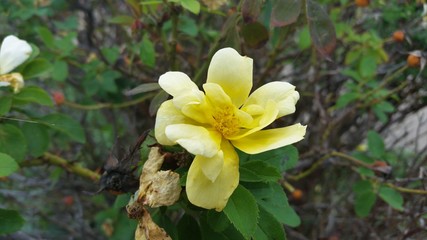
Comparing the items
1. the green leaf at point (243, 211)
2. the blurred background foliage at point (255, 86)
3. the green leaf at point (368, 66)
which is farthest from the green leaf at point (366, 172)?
the green leaf at point (243, 211)

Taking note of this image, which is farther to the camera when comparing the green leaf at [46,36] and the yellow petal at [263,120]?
the green leaf at [46,36]

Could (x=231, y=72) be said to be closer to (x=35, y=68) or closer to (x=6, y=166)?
(x=6, y=166)

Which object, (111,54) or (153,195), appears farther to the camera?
(111,54)

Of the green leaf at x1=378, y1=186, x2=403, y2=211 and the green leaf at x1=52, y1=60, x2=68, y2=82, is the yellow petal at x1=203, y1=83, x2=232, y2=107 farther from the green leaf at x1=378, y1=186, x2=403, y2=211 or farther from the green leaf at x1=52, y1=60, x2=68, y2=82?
the green leaf at x1=52, y1=60, x2=68, y2=82

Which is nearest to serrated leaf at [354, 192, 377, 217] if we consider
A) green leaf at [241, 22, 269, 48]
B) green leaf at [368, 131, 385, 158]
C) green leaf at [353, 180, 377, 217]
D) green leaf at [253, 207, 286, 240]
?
green leaf at [353, 180, 377, 217]

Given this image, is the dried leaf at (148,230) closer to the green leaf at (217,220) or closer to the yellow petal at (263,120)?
the green leaf at (217,220)

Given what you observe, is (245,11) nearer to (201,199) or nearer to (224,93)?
(224,93)

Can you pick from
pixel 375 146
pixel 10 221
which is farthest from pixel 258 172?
pixel 375 146
